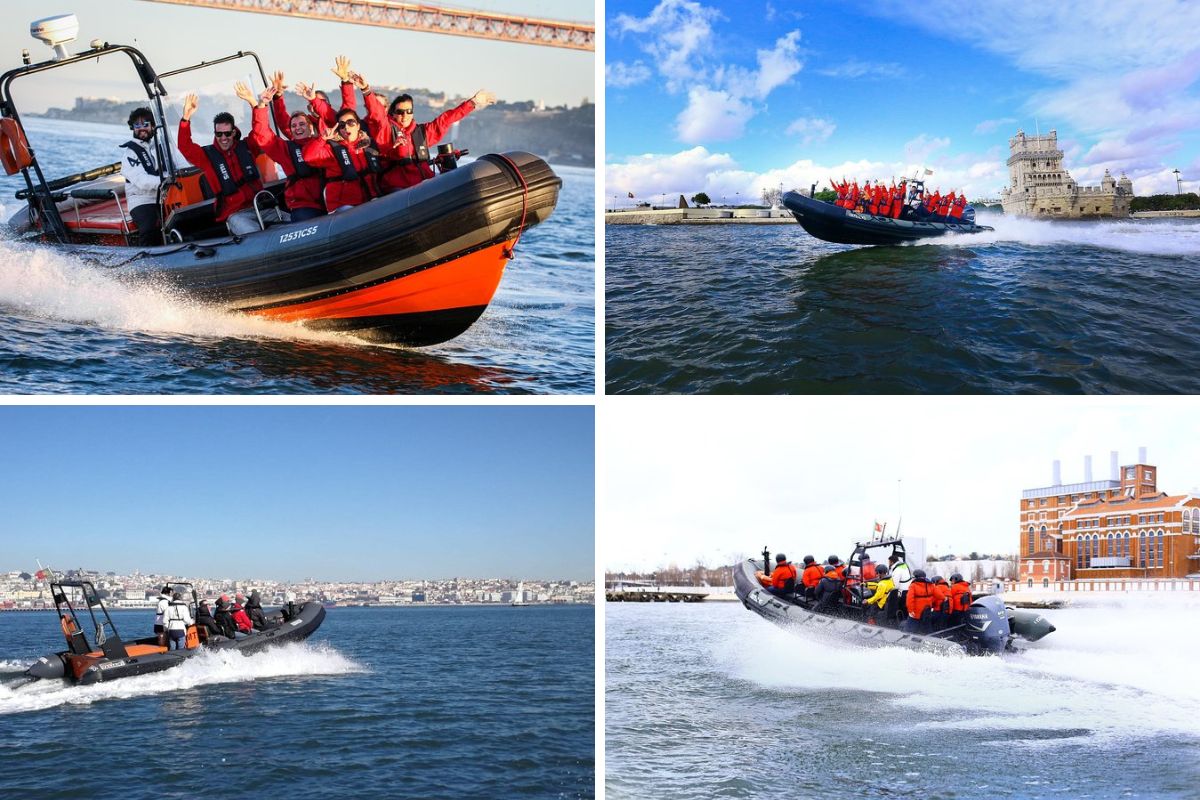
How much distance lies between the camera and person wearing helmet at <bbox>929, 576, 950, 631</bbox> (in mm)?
4746

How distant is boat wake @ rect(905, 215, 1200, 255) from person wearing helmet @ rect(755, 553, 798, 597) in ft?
9.41

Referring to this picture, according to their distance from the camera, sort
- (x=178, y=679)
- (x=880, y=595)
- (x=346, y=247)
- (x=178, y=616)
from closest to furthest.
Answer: (x=346, y=247)
(x=880, y=595)
(x=178, y=616)
(x=178, y=679)

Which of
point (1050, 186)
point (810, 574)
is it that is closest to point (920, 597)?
point (810, 574)

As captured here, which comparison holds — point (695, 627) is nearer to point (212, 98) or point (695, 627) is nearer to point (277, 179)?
point (277, 179)

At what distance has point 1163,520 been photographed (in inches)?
193

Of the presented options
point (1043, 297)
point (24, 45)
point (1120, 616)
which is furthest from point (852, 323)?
point (24, 45)

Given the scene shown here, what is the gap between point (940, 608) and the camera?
15.7ft

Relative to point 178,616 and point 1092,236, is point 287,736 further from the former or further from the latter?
point 1092,236

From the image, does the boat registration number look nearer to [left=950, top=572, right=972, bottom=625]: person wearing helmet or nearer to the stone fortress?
[left=950, top=572, right=972, bottom=625]: person wearing helmet

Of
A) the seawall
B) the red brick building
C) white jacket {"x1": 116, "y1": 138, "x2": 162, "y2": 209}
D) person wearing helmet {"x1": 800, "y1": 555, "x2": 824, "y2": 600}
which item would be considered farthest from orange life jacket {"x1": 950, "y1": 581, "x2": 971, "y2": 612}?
white jacket {"x1": 116, "y1": 138, "x2": 162, "y2": 209}

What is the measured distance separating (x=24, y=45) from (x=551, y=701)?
5503 millimetres

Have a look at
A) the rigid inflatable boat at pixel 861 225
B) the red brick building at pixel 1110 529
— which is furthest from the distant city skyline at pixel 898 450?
the rigid inflatable boat at pixel 861 225

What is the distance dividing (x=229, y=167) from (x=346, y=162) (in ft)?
2.17

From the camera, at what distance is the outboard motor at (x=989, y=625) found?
4.64 meters
